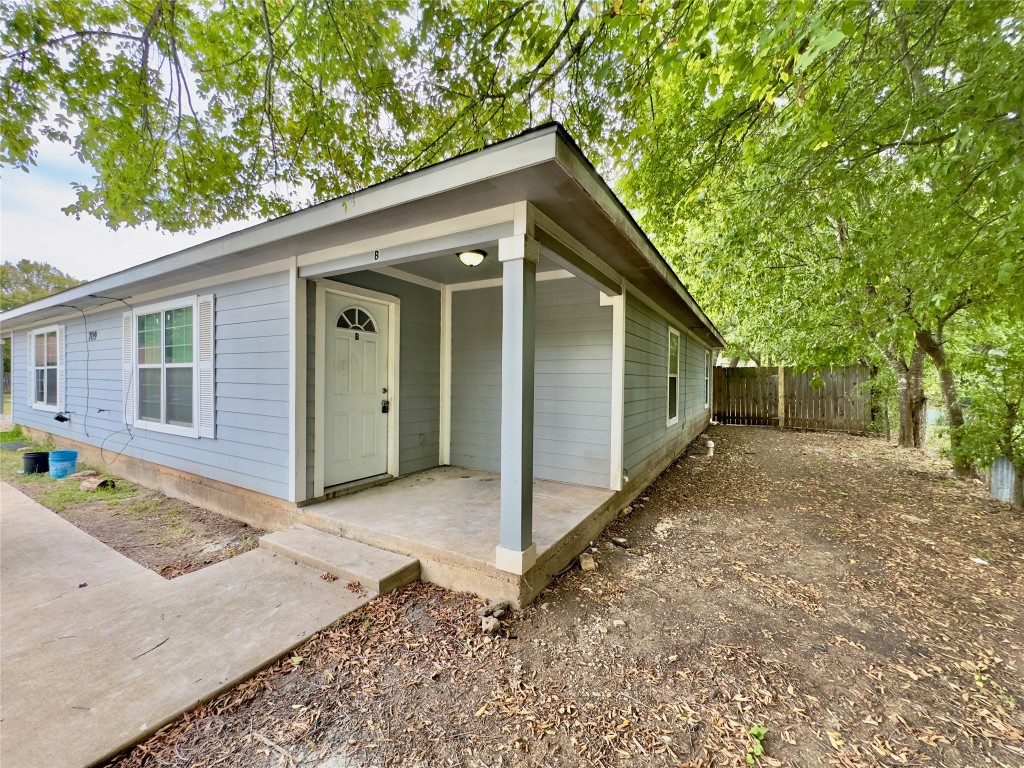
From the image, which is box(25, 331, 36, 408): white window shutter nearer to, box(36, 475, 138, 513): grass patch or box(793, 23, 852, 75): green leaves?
box(36, 475, 138, 513): grass patch

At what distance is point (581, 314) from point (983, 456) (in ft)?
16.4

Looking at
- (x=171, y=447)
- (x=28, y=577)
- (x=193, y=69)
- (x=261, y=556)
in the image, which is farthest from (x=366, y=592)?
(x=193, y=69)

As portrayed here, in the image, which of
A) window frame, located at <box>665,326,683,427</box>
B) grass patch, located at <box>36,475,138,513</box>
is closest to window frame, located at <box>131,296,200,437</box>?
grass patch, located at <box>36,475,138,513</box>

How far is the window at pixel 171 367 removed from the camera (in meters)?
4.57

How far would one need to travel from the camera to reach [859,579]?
308cm

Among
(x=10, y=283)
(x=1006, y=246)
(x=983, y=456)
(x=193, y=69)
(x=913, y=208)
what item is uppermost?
(x=10, y=283)

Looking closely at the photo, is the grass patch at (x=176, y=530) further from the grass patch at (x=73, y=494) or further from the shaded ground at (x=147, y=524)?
the grass patch at (x=73, y=494)

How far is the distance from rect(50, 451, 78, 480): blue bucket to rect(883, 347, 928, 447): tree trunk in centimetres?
1360

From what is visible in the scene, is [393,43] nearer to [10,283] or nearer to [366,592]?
[366,592]

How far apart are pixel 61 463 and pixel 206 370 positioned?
137 inches

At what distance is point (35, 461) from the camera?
19.4 feet

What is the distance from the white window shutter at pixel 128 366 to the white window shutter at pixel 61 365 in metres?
2.72

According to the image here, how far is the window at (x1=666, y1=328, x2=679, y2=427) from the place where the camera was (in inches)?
274

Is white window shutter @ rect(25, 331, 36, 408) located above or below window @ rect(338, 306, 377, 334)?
below
